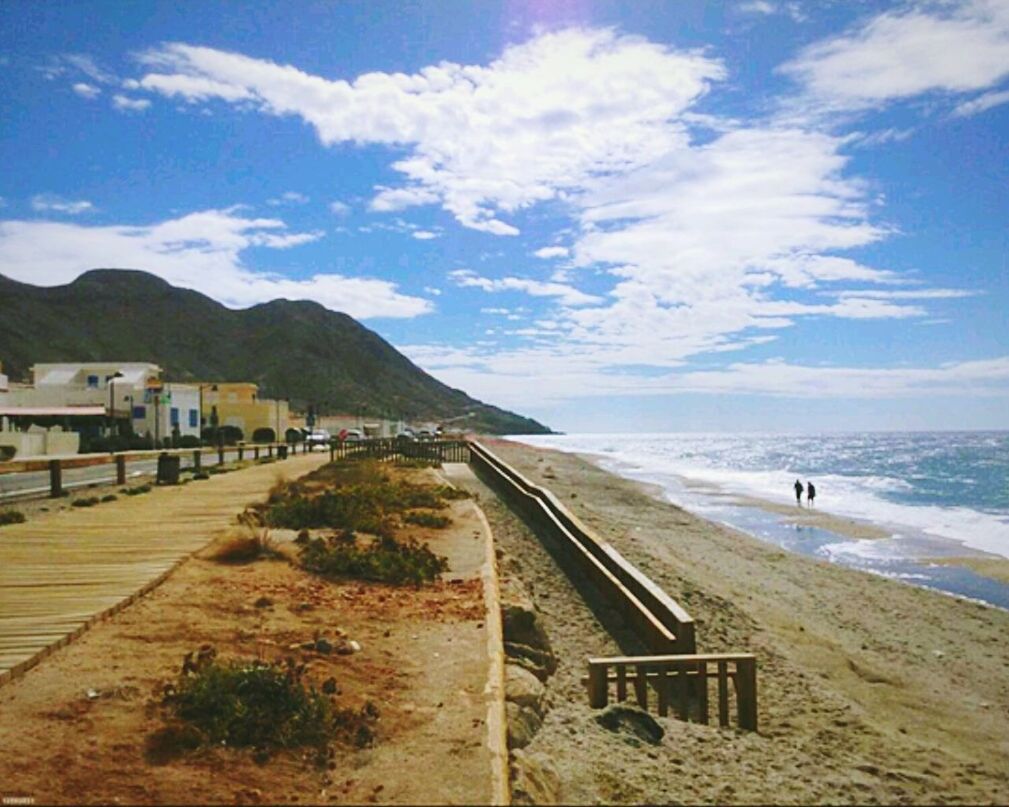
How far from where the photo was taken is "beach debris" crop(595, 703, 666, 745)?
6.02 m

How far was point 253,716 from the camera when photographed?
4719 mm

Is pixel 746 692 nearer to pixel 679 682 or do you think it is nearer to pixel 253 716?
pixel 679 682

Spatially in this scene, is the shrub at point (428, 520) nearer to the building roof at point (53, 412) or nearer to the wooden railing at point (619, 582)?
the wooden railing at point (619, 582)

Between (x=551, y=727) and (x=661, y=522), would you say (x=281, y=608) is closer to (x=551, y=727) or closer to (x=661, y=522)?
(x=551, y=727)

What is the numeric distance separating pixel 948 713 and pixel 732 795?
605cm

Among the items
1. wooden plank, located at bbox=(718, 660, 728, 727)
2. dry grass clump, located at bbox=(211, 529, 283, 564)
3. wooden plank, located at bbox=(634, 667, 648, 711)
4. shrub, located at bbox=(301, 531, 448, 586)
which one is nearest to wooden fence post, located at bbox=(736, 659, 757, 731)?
wooden plank, located at bbox=(718, 660, 728, 727)

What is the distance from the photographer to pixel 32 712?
192 inches

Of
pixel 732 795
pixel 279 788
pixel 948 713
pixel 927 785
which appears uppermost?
pixel 279 788

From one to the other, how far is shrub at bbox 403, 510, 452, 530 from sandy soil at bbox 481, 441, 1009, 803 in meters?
1.38

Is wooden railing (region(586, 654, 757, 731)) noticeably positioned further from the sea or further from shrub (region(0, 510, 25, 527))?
the sea

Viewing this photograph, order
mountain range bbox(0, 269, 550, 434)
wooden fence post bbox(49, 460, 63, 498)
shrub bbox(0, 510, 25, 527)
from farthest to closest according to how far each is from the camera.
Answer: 1. mountain range bbox(0, 269, 550, 434)
2. wooden fence post bbox(49, 460, 63, 498)
3. shrub bbox(0, 510, 25, 527)

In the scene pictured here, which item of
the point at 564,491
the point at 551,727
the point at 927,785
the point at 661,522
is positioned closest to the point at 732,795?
the point at 551,727

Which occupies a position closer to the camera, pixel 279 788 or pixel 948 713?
pixel 279 788

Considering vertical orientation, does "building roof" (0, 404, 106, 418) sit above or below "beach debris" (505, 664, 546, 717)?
above
